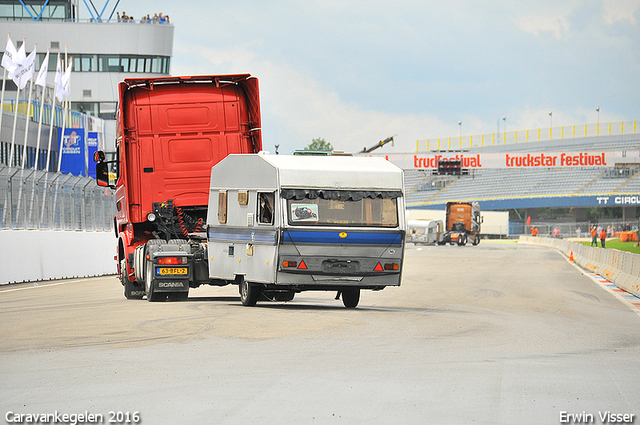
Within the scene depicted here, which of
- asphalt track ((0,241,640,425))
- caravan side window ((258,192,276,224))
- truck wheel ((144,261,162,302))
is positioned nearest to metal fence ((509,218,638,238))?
truck wheel ((144,261,162,302))

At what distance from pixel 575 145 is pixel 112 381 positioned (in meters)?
107

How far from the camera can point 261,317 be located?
1388 centimetres

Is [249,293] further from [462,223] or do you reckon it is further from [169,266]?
[462,223]

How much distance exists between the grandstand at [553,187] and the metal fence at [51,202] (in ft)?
232

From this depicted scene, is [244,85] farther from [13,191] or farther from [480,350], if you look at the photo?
[13,191]

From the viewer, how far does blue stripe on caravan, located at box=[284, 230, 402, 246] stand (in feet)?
48.3

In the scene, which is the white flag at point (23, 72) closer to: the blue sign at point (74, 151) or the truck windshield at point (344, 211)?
the blue sign at point (74, 151)

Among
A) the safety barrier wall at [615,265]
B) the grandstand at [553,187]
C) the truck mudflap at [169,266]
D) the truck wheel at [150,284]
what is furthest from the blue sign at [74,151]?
the truck mudflap at [169,266]

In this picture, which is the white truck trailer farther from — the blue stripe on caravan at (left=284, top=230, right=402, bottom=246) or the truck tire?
the truck tire

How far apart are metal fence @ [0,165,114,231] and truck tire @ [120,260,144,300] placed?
7.19 m

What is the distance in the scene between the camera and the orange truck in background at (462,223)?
7875 cm

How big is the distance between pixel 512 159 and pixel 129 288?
183 ft

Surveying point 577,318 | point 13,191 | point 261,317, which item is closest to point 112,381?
point 261,317

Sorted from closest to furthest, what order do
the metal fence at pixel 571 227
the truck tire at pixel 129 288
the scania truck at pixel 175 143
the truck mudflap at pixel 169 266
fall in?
1. the truck mudflap at pixel 169 266
2. the scania truck at pixel 175 143
3. the truck tire at pixel 129 288
4. the metal fence at pixel 571 227
